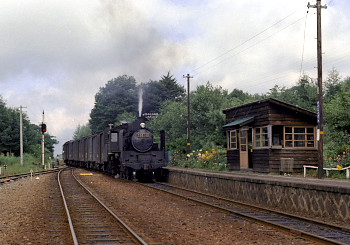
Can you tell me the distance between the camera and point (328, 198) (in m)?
12.1

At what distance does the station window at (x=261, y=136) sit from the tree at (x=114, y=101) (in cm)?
6030

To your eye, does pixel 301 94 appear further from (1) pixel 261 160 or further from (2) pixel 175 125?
(1) pixel 261 160

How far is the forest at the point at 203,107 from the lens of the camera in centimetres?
2372

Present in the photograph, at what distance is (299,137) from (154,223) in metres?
15.3

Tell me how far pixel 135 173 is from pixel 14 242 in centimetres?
1598

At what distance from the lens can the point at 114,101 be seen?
8775 centimetres

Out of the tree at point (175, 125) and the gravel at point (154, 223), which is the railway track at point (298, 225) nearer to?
the gravel at point (154, 223)

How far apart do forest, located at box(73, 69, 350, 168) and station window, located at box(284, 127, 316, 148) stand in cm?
95

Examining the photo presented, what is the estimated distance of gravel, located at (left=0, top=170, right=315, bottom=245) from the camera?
9398mm

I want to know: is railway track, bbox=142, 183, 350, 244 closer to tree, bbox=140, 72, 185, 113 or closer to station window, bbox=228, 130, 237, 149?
station window, bbox=228, 130, 237, 149

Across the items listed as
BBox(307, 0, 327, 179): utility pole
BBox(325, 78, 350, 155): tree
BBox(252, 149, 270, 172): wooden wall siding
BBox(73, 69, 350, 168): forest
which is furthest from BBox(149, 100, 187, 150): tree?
BBox(307, 0, 327, 179): utility pole

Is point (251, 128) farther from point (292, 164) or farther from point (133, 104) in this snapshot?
point (133, 104)

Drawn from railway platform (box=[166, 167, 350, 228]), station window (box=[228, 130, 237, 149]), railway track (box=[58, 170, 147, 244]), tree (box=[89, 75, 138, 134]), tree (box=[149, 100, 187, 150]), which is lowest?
railway track (box=[58, 170, 147, 244])

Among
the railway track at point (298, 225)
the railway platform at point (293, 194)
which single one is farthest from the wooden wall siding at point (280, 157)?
the railway track at point (298, 225)
